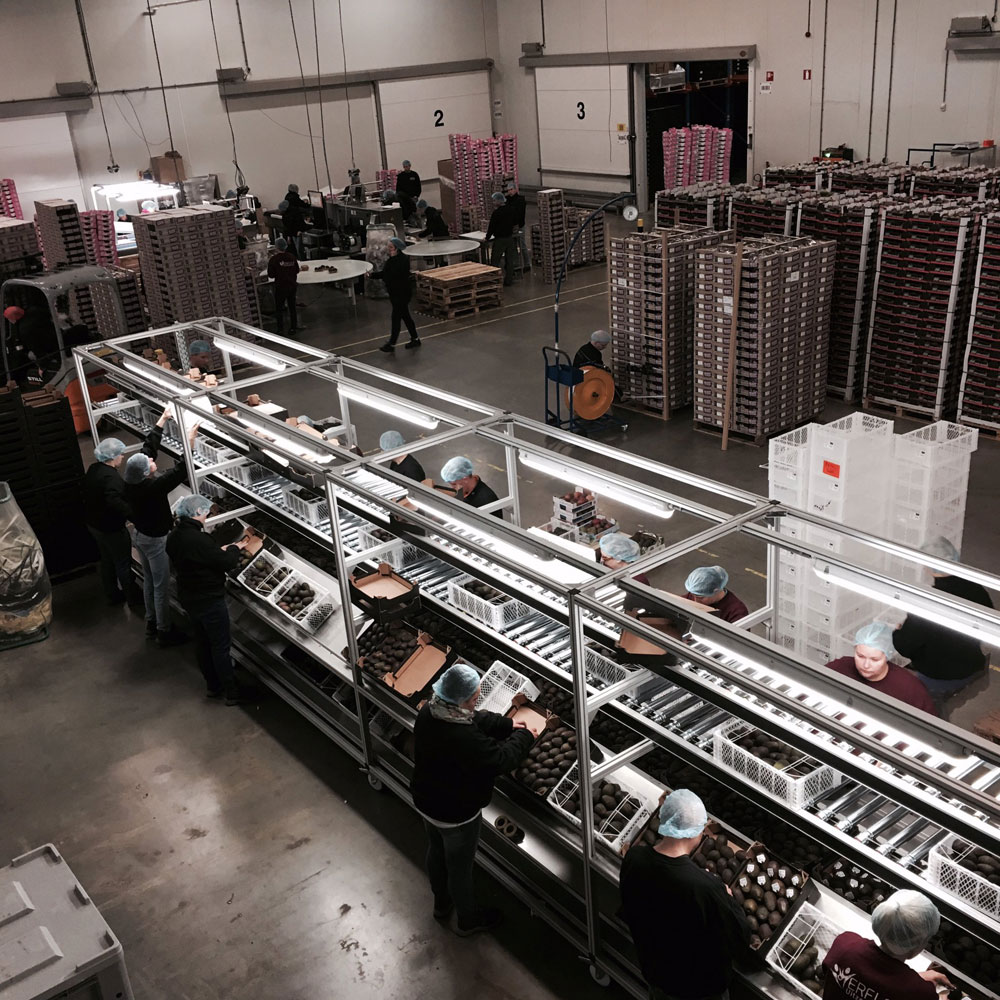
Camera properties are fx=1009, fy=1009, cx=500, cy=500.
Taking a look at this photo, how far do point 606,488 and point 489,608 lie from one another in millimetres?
1016

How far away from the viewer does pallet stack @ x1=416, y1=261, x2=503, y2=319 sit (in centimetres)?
1828

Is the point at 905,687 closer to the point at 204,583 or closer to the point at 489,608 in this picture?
the point at 489,608

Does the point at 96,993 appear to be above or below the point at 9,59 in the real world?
below

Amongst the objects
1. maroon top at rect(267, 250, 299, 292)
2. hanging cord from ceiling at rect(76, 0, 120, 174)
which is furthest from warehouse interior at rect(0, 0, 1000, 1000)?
hanging cord from ceiling at rect(76, 0, 120, 174)

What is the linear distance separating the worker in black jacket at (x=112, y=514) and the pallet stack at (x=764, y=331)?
615cm

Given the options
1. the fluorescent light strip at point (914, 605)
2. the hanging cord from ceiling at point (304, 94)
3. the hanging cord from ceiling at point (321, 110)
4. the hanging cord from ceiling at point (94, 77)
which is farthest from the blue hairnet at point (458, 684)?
the hanging cord from ceiling at point (304, 94)

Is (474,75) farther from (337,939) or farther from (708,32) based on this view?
(337,939)

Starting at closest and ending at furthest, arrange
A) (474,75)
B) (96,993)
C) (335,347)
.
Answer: (96,993)
(335,347)
(474,75)

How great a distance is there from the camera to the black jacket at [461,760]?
201 inches

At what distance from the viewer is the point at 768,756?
5.00m

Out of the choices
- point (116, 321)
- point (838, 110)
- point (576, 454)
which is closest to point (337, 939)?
point (576, 454)

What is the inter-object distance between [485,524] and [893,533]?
12.8 feet

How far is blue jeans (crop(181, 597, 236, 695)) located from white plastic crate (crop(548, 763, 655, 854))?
10.9ft

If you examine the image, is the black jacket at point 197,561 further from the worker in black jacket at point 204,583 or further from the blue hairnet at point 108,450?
the blue hairnet at point 108,450
